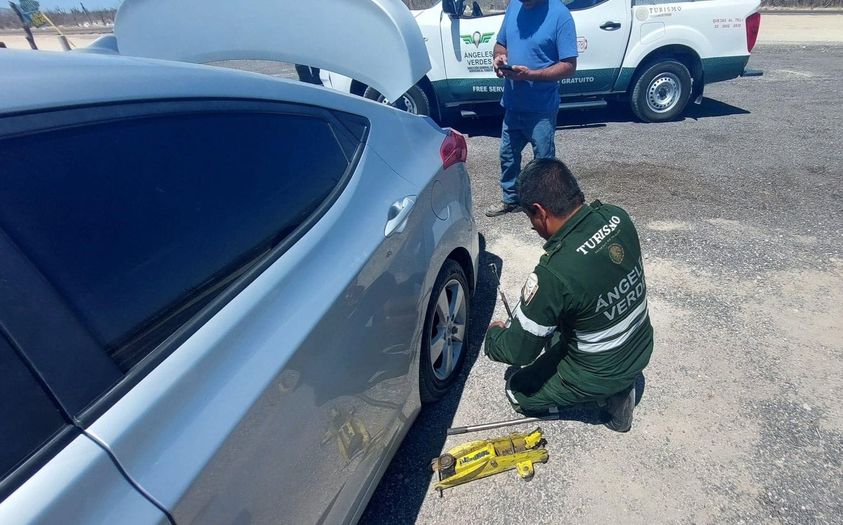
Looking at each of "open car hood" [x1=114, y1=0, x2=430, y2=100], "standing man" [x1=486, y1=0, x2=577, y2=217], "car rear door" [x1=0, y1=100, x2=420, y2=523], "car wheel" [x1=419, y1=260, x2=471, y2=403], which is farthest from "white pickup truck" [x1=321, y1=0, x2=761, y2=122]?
"car rear door" [x1=0, y1=100, x2=420, y2=523]

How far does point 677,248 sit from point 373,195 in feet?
8.75

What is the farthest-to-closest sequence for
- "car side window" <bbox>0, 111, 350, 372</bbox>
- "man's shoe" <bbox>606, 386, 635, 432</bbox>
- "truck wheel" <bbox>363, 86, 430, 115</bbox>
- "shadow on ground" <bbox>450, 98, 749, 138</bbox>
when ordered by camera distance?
"shadow on ground" <bbox>450, 98, 749, 138</bbox>, "truck wheel" <bbox>363, 86, 430, 115</bbox>, "man's shoe" <bbox>606, 386, 635, 432</bbox>, "car side window" <bbox>0, 111, 350, 372</bbox>

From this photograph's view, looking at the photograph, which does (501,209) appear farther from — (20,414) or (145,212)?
(20,414)

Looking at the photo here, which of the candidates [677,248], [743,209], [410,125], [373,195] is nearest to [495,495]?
[373,195]

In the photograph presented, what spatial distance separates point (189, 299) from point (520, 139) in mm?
3302

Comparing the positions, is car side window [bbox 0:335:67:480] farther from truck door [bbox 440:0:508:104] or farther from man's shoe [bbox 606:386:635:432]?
truck door [bbox 440:0:508:104]

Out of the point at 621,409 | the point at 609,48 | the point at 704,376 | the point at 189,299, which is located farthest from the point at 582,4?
the point at 189,299

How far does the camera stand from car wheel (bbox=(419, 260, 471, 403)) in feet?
7.04

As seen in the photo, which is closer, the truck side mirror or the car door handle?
the car door handle

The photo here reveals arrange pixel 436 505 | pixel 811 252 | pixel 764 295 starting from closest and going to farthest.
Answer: pixel 436 505, pixel 764 295, pixel 811 252

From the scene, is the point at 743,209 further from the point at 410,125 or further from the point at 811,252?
the point at 410,125

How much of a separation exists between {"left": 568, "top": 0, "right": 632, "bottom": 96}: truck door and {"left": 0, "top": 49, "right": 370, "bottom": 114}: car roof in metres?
5.13

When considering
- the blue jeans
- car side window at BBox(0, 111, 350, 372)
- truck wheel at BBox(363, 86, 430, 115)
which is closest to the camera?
car side window at BBox(0, 111, 350, 372)

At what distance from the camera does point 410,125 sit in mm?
2369
